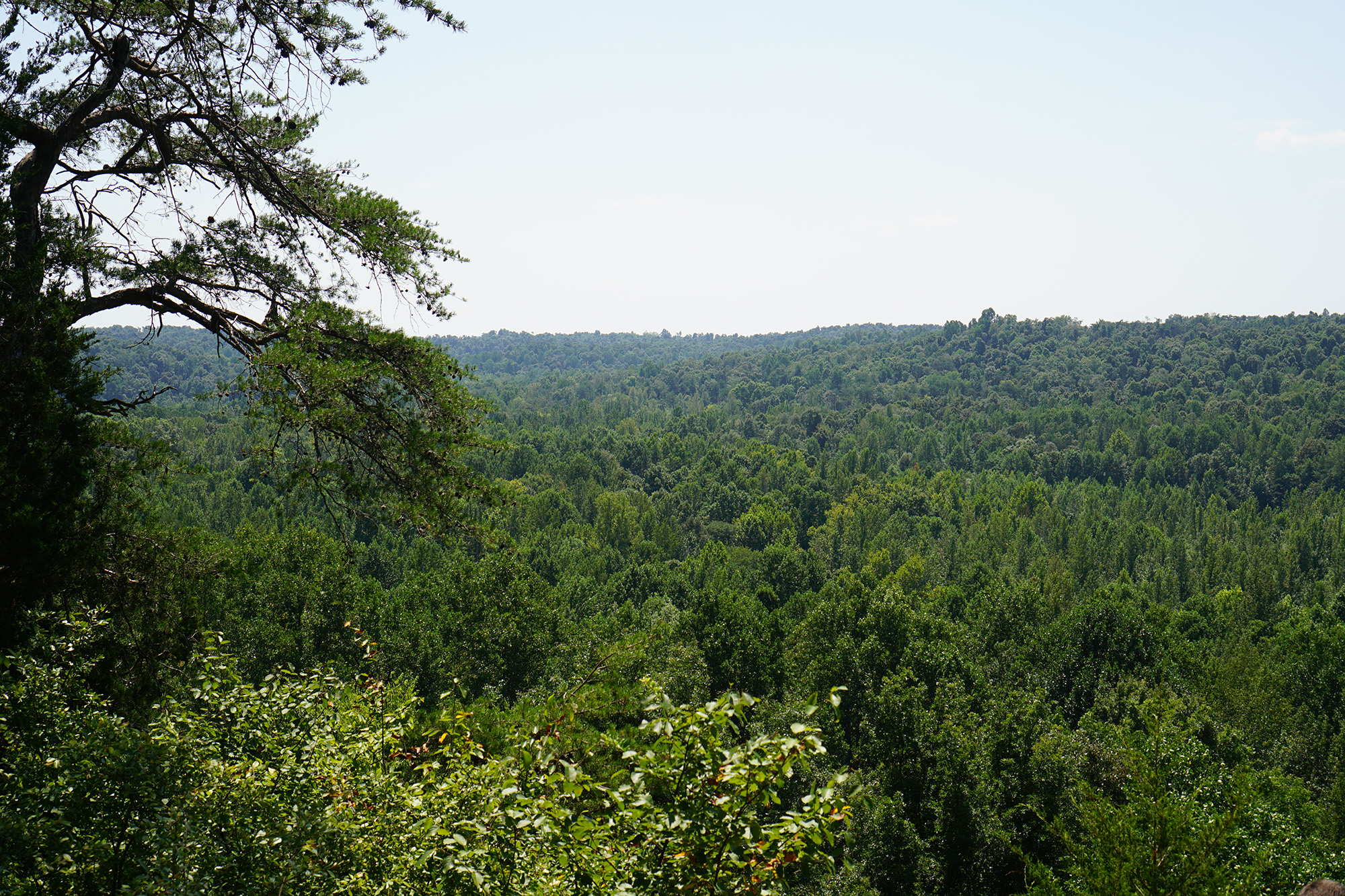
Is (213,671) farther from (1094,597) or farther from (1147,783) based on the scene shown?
(1094,597)

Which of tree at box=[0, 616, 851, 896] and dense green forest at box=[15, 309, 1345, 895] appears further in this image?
dense green forest at box=[15, 309, 1345, 895]

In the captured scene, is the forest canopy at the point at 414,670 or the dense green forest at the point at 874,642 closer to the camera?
the forest canopy at the point at 414,670

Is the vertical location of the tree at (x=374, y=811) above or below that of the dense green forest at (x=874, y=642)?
above

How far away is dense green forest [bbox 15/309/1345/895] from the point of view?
11.2m

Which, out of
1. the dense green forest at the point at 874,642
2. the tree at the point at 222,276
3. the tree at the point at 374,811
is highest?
the tree at the point at 222,276

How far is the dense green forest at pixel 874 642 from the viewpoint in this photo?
11195mm

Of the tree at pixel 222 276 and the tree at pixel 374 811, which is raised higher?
the tree at pixel 222 276

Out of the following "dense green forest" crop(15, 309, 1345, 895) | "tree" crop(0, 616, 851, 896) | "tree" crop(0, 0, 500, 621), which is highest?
"tree" crop(0, 0, 500, 621)

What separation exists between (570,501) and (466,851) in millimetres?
93723

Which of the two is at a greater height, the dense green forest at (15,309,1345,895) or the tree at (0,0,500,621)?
the tree at (0,0,500,621)

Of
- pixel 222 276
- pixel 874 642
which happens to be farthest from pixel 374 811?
pixel 874 642

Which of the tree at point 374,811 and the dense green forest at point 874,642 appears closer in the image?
the tree at point 374,811

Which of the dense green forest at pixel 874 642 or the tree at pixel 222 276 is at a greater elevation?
the tree at pixel 222 276

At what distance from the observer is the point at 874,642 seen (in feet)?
108
